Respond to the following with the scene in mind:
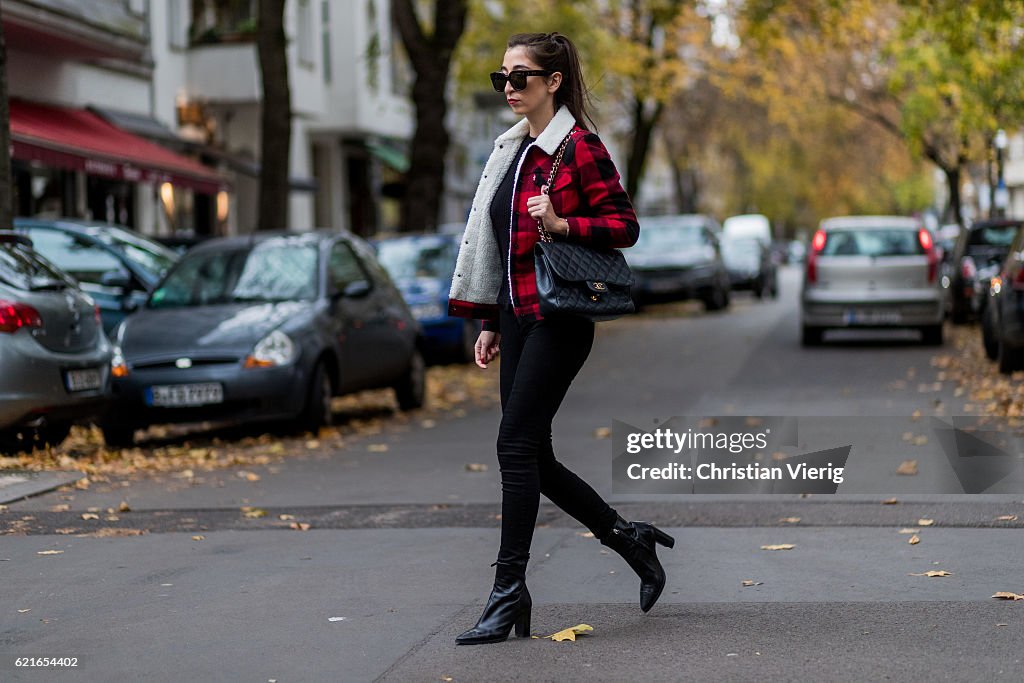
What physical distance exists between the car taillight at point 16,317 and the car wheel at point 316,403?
241cm

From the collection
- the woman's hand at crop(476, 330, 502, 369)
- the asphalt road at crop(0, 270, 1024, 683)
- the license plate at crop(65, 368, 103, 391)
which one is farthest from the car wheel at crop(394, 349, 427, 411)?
the woman's hand at crop(476, 330, 502, 369)

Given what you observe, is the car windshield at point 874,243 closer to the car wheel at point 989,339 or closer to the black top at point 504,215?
the car wheel at point 989,339

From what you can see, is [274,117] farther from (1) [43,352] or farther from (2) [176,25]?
(2) [176,25]

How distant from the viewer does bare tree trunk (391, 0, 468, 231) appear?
25078 mm

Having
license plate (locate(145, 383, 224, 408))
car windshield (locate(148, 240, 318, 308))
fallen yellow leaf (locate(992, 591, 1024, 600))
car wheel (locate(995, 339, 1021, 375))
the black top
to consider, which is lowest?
car wheel (locate(995, 339, 1021, 375))

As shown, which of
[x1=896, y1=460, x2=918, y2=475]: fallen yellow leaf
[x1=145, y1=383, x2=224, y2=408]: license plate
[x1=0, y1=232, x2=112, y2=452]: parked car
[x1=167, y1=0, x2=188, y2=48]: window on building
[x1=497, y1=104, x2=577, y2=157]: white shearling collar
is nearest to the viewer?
[x1=497, y1=104, x2=577, y2=157]: white shearling collar

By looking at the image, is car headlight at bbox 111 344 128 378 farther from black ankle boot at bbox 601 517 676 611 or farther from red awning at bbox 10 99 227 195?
red awning at bbox 10 99 227 195

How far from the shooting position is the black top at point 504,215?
588cm

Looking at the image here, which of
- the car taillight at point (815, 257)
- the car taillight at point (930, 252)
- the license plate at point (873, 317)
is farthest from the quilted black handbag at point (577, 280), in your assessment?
the car taillight at point (815, 257)

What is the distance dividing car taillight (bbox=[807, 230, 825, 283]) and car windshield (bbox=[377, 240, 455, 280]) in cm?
490

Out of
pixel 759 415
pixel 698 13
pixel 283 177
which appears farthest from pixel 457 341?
pixel 698 13

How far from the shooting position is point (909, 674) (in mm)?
5277

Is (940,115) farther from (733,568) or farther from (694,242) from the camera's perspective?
(733,568)

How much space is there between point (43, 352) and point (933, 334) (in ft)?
47.6
